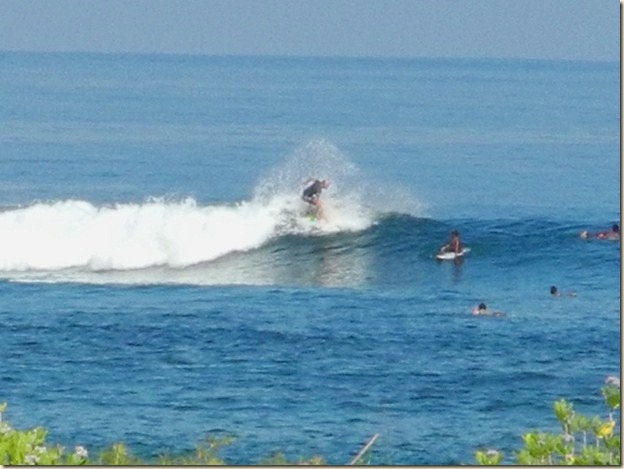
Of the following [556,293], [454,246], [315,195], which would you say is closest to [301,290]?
[556,293]

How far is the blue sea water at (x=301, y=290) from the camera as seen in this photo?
57.0ft

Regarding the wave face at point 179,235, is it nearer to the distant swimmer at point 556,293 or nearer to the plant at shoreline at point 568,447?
the distant swimmer at point 556,293

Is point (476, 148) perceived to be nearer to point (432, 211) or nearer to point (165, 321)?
point (432, 211)

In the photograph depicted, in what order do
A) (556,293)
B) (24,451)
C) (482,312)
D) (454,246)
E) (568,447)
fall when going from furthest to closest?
(454,246), (556,293), (482,312), (24,451), (568,447)

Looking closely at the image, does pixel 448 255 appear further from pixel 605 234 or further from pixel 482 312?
pixel 482 312

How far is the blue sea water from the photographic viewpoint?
17.4 metres

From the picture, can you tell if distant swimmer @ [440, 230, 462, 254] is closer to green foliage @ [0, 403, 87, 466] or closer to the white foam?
the white foam

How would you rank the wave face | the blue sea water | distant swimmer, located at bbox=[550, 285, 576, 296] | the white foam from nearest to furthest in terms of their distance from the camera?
1. the blue sea water
2. distant swimmer, located at bbox=[550, 285, 576, 296]
3. the wave face
4. the white foam

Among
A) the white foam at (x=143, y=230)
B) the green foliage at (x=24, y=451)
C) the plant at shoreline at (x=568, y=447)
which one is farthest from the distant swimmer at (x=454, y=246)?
the green foliage at (x=24, y=451)

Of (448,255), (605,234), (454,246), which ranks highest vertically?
(605,234)

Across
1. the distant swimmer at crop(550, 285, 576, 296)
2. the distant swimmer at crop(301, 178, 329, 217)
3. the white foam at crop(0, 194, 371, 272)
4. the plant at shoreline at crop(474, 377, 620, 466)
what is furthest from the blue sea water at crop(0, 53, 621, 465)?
the plant at shoreline at crop(474, 377, 620, 466)

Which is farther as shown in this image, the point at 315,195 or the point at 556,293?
the point at 315,195

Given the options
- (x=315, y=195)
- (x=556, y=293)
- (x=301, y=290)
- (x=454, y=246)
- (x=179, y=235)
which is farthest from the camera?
(x=315, y=195)

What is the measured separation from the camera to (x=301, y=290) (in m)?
25.2
